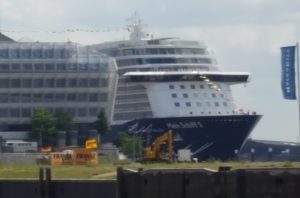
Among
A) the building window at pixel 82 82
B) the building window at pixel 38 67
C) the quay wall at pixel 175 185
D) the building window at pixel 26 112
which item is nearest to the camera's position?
the quay wall at pixel 175 185

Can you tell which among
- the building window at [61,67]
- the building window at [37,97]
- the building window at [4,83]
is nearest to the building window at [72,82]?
the building window at [61,67]

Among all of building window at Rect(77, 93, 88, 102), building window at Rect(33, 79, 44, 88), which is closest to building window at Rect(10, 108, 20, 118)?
building window at Rect(33, 79, 44, 88)

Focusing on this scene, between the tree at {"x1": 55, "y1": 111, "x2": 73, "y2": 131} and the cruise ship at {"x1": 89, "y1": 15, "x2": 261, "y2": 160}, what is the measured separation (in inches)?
229

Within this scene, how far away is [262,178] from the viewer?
36.5m

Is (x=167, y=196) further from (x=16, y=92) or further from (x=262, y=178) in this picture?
(x=16, y=92)

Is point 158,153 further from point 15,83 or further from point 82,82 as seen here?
point 15,83

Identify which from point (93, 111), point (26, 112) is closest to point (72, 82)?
point (93, 111)

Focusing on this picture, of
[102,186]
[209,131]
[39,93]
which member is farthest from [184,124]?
[102,186]

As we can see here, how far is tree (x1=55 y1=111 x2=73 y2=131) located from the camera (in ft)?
466

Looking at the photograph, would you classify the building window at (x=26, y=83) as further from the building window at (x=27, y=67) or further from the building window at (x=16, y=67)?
the building window at (x=16, y=67)

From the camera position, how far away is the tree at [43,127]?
136m

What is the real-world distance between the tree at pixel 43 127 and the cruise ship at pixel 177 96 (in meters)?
8.45

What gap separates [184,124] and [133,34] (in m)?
22.4

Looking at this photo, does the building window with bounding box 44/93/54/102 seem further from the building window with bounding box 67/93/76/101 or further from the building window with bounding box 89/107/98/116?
the building window with bounding box 89/107/98/116
